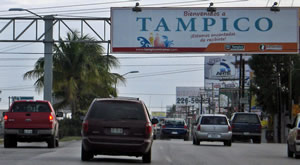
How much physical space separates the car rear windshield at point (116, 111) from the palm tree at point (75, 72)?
3275 centimetres

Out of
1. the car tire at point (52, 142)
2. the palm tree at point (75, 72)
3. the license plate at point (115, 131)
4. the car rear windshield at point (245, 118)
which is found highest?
the palm tree at point (75, 72)

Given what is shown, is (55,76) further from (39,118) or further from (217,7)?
(39,118)

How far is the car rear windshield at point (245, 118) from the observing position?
3784cm

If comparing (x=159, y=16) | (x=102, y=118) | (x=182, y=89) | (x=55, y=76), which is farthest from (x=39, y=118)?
(x=182, y=89)

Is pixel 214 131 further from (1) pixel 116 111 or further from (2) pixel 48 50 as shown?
(1) pixel 116 111

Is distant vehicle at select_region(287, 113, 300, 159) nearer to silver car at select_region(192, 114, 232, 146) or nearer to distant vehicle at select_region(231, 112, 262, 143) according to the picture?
silver car at select_region(192, 114, 232, 146)

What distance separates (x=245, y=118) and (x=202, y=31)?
5.52 metres

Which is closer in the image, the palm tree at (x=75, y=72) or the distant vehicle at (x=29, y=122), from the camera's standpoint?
the distant vehicle at (x=29, y=122)

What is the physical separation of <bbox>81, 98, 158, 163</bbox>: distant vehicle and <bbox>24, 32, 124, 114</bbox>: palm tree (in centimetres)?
3280

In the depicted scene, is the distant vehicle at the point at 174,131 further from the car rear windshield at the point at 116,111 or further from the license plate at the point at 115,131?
the license plate at the point at 115,131

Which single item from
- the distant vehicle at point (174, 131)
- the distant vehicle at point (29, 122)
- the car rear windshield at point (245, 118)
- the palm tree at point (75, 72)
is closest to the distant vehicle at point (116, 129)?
the distant vehicle at point (29, 122)

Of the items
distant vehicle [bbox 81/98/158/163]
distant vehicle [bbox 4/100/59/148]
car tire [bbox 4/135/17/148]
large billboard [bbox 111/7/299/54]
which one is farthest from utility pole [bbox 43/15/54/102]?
distant vehicle [bbox 81/98/158/163]

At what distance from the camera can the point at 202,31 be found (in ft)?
123

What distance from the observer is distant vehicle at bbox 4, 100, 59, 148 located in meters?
23.8
